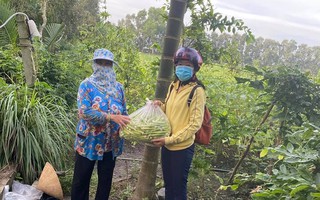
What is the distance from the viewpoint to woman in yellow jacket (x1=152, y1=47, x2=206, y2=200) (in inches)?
101

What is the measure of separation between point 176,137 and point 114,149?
2.24ft

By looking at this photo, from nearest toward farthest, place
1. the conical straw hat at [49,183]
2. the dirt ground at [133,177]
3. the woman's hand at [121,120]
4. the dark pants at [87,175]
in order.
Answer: the woman's hand at [121,120] → the dark pants at [87,175] → the conical straw hat at [49,183] → the dirt ground at [133,177]

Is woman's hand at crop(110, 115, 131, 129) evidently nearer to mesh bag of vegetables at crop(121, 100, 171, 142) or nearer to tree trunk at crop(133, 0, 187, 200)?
mesh bag of vegetables at crop(121, 100, 171, 142)

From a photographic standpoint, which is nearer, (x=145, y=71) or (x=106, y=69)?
(x=106, y=69)

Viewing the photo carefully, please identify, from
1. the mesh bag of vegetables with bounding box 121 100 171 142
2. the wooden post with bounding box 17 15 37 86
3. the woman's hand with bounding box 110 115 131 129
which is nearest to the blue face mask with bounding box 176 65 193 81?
the mesh bag of vegetables with bounding box 121 100 171 142

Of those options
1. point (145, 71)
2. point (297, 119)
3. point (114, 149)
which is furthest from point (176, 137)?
point (145, 71)

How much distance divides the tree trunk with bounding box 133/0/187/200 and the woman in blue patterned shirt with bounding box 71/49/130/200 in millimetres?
369

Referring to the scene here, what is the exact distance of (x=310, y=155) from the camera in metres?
1.87

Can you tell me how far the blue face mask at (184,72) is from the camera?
261cm

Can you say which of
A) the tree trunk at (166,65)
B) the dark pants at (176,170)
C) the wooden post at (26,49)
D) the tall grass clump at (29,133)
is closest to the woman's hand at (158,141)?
the dark pants at (176,170)

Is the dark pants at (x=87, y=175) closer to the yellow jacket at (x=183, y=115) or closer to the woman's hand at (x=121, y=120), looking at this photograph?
the woman's hand at (x=121, y=120)

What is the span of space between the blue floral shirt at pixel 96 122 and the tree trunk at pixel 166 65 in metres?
0.39

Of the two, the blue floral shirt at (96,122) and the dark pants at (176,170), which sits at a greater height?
the blue floral shirt at (96,122)

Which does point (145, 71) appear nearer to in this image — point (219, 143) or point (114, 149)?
point (219, 143)
